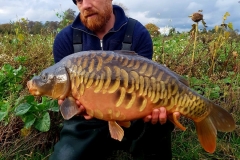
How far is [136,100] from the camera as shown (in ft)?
5.04

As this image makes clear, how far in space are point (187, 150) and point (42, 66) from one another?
1.43m

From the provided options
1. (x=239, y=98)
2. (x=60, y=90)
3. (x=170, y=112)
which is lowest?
(x=239, y=98)

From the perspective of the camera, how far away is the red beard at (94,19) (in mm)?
2240

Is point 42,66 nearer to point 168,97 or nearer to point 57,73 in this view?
point 57,73

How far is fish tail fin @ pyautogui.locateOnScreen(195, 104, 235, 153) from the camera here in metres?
Result: 1.69

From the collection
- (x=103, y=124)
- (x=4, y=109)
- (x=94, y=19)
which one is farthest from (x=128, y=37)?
(x=4, y=109)

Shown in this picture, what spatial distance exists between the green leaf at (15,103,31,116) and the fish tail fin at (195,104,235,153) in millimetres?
991

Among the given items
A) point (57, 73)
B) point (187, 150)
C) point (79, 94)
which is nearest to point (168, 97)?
point (79, 94)

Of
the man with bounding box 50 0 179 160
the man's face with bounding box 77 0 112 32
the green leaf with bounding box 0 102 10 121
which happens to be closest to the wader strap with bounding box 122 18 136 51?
the man with bounding box 50 0 179 160

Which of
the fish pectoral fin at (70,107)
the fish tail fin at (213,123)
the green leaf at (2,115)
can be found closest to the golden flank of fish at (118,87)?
the fish pectoral fin at (70,107)

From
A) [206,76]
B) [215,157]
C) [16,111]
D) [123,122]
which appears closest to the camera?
[123,122]

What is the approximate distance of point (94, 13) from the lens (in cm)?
229

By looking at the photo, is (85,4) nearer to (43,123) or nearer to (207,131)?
(43,123)

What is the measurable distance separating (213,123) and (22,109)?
1097 millimetres
